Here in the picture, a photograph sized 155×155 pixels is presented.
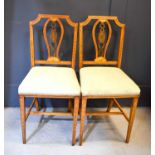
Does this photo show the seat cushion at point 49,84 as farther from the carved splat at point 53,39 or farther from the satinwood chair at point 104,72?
the carved splat at point 53,39

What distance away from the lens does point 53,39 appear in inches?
71.9

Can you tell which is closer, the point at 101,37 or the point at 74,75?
the point at 74,75

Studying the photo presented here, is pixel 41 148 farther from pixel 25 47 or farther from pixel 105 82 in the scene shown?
pixel 25 47

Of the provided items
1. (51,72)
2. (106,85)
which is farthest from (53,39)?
(106,85)

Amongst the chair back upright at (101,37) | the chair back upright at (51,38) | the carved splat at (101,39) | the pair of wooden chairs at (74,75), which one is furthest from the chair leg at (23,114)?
the carved splat at (101,39)

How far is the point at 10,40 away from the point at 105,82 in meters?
0.92

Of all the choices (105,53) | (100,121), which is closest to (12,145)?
(100,121)

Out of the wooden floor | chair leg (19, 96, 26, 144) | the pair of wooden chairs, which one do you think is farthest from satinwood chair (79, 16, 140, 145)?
chair leg (19, 96, 26, 144)

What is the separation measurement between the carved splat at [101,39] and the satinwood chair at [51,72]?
0.18 m

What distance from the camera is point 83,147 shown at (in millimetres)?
1709

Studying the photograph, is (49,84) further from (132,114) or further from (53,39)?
(132,114)

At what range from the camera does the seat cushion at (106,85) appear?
1542 millimetres

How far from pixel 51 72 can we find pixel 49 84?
197 mm

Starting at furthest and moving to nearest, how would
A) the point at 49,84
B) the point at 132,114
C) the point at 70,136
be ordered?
the point at 70,136 < the point at 132,114 < the point at 49,84
